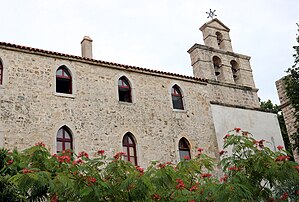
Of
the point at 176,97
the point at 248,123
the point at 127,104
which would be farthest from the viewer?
the point at 248,123

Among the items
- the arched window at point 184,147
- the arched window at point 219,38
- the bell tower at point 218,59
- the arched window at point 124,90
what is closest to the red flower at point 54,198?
the arched window at point 124,90

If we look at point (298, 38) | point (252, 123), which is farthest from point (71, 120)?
point (298, 38)

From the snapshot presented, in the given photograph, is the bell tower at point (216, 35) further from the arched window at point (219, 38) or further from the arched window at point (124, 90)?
the arched window at point (124, 90)

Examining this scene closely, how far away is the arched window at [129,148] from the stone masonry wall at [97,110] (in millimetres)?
205

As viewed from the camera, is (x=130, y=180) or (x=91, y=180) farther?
(x=130, y=180)

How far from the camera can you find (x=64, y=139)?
1330cm

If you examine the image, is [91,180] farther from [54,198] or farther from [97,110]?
[97,110]

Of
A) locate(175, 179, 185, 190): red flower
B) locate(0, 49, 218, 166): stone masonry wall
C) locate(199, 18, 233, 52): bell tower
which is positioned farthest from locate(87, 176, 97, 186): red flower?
locate(199, 18, 233, 52): bell tower

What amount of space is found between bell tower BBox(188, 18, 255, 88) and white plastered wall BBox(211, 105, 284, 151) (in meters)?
1.52

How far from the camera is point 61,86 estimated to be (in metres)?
14.2

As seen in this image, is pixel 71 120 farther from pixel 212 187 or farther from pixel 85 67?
pixel 212 187

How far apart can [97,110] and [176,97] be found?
3.86 m

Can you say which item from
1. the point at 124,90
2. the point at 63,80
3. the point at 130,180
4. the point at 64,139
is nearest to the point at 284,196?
the point at 130,180

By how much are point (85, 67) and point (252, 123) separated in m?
7.93
